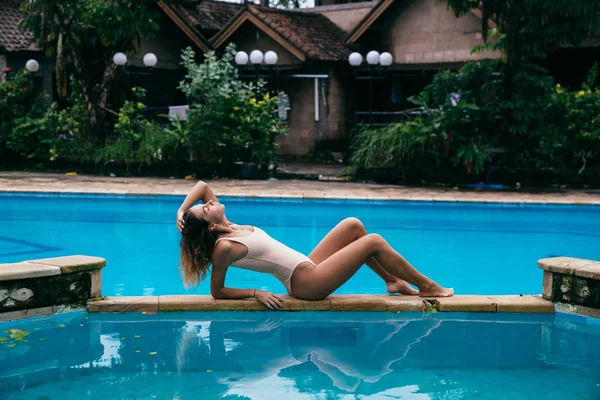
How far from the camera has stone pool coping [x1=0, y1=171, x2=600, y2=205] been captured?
44.4 feet

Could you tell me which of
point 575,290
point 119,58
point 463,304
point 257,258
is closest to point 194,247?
point 257,258

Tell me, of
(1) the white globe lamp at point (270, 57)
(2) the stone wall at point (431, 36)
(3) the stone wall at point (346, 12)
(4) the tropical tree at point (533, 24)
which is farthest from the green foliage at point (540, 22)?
(3) the stone wall at point (346, 12)

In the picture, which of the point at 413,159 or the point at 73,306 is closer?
the point at 73,306

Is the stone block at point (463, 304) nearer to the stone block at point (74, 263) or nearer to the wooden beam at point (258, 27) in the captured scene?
the stone block at point (74, 263)

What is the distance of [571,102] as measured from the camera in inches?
607

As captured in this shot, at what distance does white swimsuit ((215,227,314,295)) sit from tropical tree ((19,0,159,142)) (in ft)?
41.6

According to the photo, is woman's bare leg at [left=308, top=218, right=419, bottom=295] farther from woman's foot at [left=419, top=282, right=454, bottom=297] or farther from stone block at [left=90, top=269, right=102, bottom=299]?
stone block at [left=90, top=269, right=102, bottom=299]

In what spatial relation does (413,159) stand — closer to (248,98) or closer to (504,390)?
(248,98)

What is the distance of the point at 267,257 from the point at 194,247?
0.56m

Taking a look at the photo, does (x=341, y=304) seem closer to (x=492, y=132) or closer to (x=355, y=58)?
(x=492, y=132)

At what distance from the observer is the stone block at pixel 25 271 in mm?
5508

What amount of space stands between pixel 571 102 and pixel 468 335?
10948 millimetres

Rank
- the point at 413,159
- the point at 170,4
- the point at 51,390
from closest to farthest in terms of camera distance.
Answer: the point at 51,390, the point at 413,159, the point at 170,4

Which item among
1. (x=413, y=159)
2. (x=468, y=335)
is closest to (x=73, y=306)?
(x=468, y=335)
